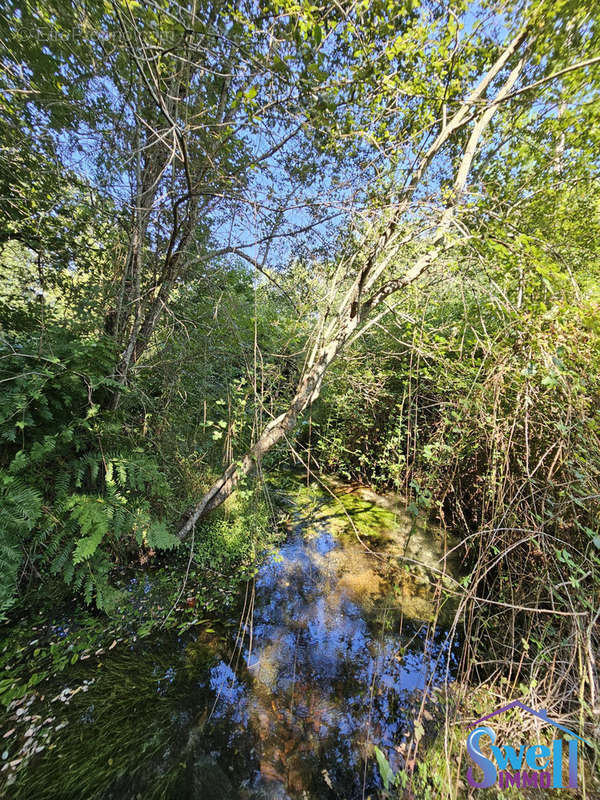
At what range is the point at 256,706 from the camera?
7.07ft

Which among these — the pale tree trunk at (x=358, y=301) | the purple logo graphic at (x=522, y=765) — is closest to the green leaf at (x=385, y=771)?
the purple logo graphic at (x=522, y=765)

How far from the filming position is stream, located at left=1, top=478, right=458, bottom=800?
1722mm

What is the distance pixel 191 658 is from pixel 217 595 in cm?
68

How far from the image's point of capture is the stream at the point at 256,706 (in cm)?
172

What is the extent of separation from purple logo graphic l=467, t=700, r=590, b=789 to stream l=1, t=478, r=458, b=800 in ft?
1.32

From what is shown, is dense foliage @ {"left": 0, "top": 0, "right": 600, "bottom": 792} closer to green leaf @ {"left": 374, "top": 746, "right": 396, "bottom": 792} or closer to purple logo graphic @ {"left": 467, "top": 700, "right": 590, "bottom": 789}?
purple logo graphic @ {"left": 467, "top": 700, "right": 590, "bottom": 789}

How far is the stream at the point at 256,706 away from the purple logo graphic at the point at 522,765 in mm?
402

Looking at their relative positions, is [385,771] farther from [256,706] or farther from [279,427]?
[279,427]

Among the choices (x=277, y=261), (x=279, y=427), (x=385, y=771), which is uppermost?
(x=277, y=261)

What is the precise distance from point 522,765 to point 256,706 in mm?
1668

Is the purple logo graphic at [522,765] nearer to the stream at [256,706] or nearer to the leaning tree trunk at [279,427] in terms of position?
the stream at [256,706]

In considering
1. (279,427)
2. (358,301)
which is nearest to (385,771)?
(279,427)

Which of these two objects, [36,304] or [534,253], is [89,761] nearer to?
[36,304]

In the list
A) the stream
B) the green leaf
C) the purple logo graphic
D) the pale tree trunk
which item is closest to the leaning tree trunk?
the pale tree trunk
